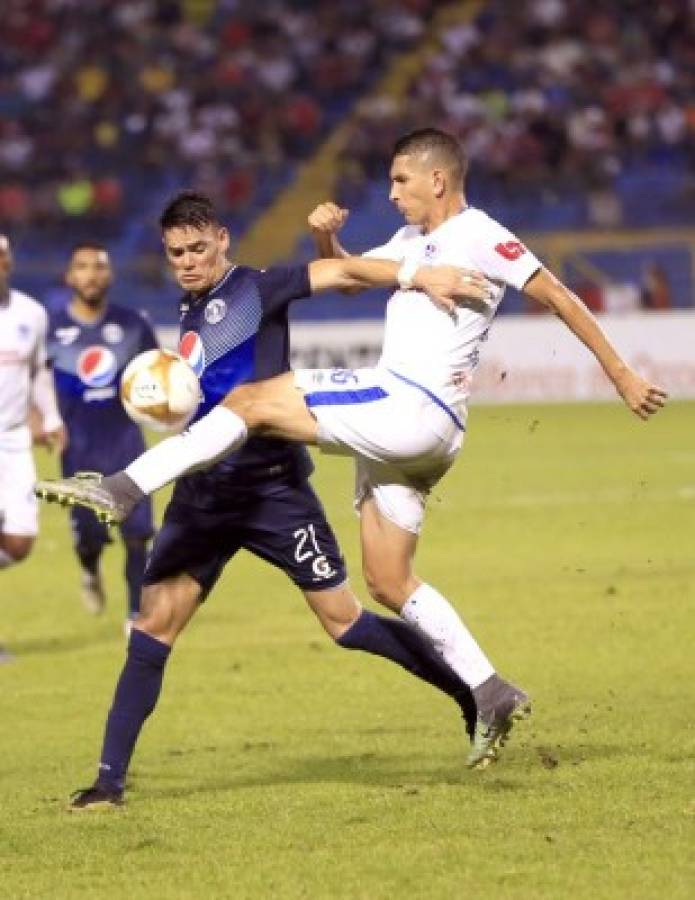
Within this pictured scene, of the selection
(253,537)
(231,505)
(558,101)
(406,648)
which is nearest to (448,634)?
(406,648)

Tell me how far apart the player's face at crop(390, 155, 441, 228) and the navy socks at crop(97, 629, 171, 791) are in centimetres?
180

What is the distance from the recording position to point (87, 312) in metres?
13.0

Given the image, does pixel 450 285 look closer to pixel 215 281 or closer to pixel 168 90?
pixel 215 281

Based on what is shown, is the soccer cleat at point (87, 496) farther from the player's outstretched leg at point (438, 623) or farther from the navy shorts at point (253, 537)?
the player's outstretched leg at point (438, 623)

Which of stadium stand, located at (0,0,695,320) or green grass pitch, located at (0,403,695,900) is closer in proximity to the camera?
green grass pitch, located at (0,403,695,900)

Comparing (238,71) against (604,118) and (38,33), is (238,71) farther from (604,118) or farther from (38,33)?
(604,118)

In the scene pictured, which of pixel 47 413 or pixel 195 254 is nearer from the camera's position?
pixel 195 254

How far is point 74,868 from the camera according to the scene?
20.8 feet

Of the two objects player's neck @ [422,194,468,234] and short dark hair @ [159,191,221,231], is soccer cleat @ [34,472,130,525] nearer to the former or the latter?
short dark hair @ [159,191,221,231]

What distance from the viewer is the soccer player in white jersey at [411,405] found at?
23.4 feet

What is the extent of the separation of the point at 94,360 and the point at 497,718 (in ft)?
19.1

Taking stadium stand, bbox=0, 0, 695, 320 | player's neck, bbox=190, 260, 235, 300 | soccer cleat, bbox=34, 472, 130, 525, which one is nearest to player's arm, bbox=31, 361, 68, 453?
player's neck, bbox=190, 260, 235, 300

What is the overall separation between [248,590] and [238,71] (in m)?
22.6

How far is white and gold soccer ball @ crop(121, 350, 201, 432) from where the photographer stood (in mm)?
7164
